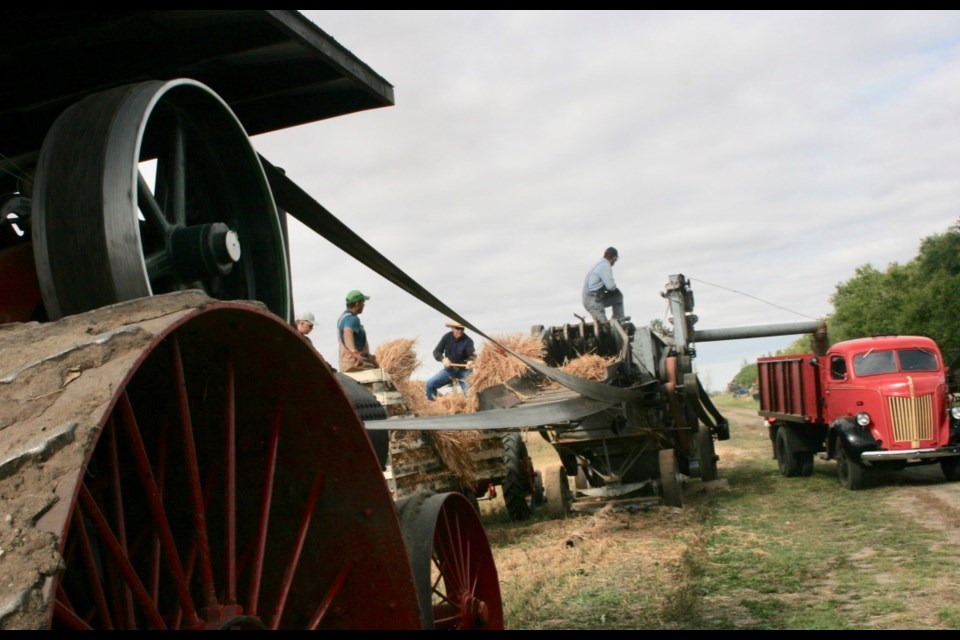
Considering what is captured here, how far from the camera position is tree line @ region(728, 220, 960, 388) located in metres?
38.9

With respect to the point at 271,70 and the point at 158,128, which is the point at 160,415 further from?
the point at 271,70

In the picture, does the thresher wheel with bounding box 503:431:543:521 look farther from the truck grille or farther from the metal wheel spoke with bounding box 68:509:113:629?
the metal wheel spoke with bounding box 68:509:113:629

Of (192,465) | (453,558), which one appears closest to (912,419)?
(453,558)

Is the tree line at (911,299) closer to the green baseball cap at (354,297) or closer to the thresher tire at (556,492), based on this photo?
the thresher tire at (556,492)

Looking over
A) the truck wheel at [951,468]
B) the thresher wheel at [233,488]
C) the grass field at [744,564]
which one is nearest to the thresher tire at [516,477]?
the grass field at [744,564]

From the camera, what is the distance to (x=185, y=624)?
2299mm

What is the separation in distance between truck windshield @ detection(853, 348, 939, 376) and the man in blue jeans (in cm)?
601

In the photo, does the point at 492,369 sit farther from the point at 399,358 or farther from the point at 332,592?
the point at 332,592

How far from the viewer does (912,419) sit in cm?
1321

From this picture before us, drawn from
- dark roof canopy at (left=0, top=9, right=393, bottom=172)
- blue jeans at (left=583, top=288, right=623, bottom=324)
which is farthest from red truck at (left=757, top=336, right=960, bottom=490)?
dark roof canopy at (left=0, top=9, right=393, bottom=172)

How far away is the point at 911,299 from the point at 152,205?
143 ft

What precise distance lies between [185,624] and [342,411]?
2.38ft

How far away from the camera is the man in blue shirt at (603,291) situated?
13312 millimetres

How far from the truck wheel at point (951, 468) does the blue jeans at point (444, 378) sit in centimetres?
682
